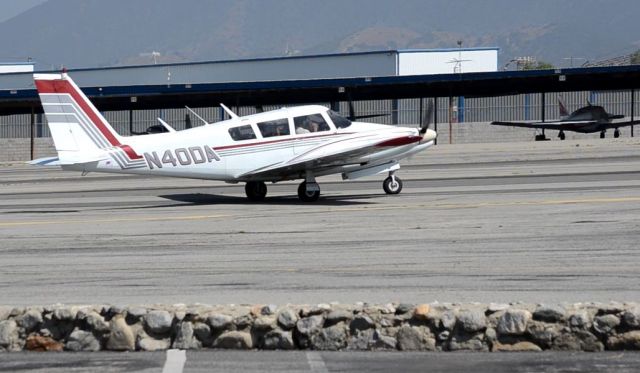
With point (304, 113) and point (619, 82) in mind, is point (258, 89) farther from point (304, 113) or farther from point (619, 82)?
point (304, 113)

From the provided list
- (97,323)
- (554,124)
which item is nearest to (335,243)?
(97,323)

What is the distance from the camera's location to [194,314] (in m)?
11.3

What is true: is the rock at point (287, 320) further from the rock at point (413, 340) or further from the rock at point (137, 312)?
the rock at point (137, 312)

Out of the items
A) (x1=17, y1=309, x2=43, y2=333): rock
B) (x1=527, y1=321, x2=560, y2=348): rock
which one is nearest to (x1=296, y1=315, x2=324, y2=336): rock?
(x1=527, y1=321, x2=560, y2=348): rock

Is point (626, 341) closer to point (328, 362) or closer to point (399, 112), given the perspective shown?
point (328, 362)

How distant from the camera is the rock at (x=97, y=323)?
1130cm

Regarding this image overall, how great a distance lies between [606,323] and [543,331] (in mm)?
577

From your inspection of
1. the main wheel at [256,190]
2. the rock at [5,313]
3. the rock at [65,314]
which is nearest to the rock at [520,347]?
the rock at [65,314]

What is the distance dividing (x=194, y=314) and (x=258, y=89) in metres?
47.3

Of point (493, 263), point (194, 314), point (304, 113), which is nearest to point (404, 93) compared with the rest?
point (304, 113)

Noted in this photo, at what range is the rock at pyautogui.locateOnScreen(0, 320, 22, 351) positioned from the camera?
449 inches

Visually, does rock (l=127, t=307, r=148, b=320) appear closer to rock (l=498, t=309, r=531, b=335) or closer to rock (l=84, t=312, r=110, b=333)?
rock (l=84, t=312, r=110, b=333)

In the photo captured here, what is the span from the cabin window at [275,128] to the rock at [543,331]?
16567 millimetres

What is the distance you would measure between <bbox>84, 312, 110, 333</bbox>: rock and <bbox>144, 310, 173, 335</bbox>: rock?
39 cm
